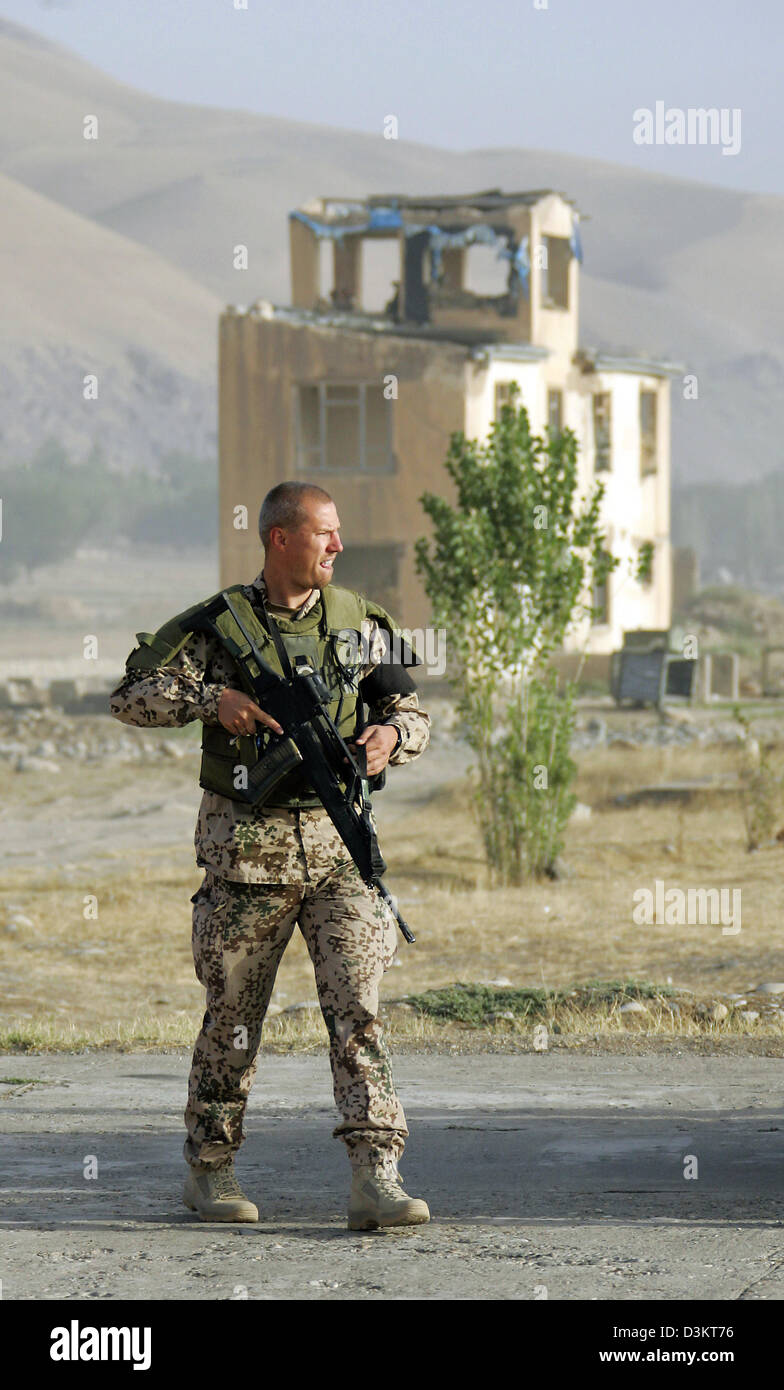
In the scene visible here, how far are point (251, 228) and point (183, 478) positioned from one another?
78.0m

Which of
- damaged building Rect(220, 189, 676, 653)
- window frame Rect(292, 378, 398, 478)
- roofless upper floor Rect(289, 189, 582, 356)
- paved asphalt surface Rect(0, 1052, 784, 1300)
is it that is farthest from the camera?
roofless upper floor Rect(289, 189, 582, 356)

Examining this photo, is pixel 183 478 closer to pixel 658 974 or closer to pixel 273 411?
pixel 273 411

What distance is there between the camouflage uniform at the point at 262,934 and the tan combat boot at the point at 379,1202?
0.04 metres

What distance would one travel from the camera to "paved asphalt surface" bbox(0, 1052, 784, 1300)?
4836 millimetres

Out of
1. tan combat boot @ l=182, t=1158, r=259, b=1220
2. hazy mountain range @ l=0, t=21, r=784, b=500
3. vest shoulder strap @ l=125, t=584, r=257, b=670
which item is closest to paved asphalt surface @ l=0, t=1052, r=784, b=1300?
tan combat boot @ l=182, t=1158, r=259, b=1220

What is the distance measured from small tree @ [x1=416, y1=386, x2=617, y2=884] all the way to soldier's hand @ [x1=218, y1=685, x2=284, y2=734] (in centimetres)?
1052

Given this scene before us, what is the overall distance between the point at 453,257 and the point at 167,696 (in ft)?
118

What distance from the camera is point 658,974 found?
498 inches

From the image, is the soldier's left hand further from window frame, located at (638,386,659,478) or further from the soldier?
window frame, located at (638,386,659,478)

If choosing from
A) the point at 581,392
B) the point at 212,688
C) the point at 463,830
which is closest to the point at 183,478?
the point at 581,392

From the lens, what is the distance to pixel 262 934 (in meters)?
5.34

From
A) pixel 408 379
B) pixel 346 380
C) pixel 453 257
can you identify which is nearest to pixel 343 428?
pixel 346 380

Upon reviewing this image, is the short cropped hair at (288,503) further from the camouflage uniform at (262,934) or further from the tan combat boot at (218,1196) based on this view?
the tan combat boot at (218,1196)

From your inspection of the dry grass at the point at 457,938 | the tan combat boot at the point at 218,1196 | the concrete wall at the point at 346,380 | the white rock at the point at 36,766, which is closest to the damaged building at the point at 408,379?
the concrete wall at the point at 346,380
